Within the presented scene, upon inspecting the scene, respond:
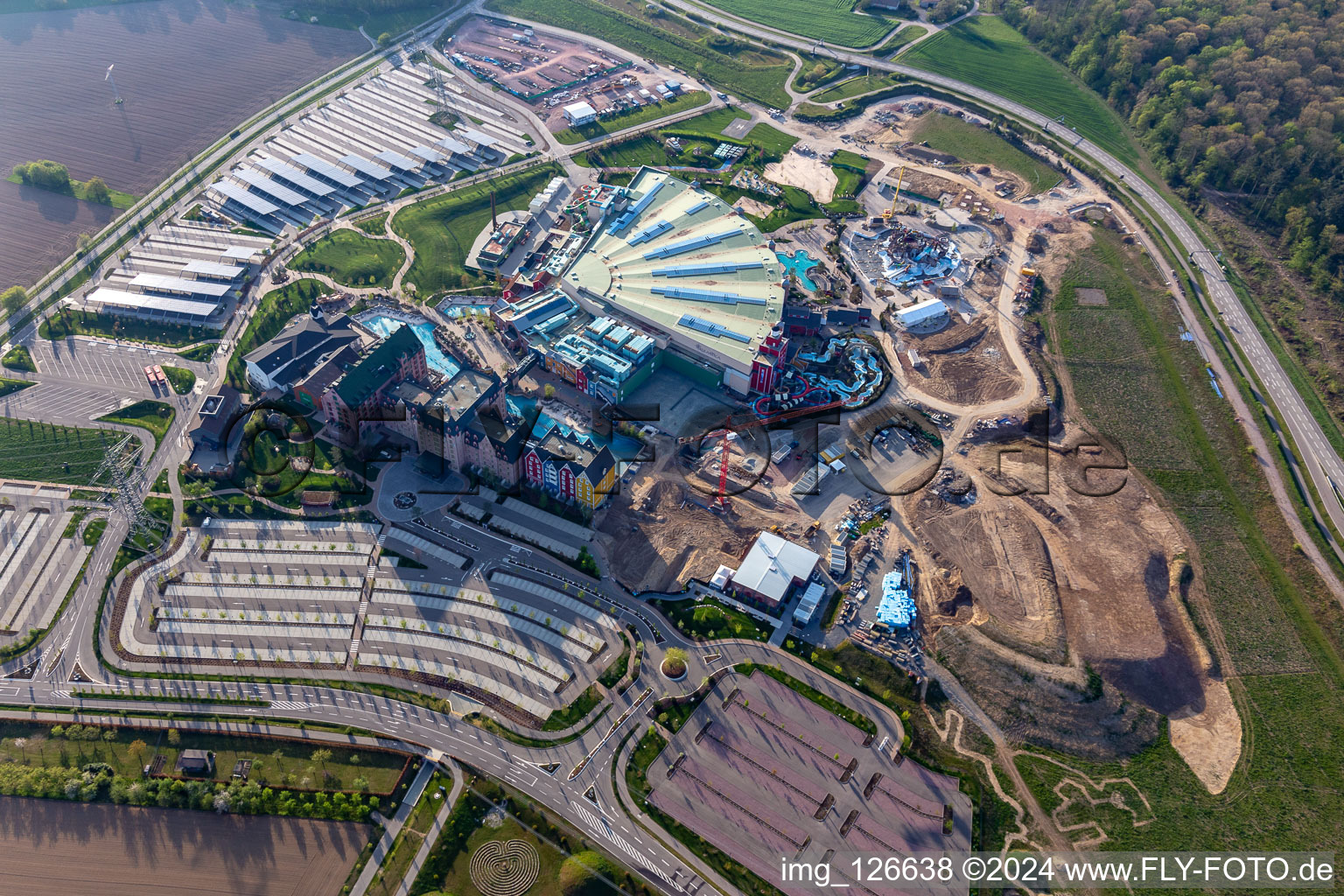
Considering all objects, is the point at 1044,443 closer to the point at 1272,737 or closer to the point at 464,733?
the point at 1272,737

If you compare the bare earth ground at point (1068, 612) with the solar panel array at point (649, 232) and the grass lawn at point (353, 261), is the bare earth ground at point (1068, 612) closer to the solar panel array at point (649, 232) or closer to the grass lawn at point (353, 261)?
the solar panel array at point (649, 232)

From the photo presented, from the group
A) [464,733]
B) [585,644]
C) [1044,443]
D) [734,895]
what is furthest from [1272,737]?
[464,733]

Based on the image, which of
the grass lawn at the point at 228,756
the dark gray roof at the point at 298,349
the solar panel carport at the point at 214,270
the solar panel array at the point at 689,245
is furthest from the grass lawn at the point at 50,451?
the solar panel array at the point at 689,245

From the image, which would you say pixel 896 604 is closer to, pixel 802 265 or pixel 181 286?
pixel 802 265

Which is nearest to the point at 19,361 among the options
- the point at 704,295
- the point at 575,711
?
the point at 575,711

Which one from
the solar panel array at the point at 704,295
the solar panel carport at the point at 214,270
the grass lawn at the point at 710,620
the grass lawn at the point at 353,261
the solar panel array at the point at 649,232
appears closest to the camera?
the grass lawn at the point at 710,620

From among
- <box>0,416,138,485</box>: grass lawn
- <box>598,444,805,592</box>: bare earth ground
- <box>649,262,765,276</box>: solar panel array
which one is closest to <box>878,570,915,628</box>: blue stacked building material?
<box>598,444,805,592</box>: bare earth ground
